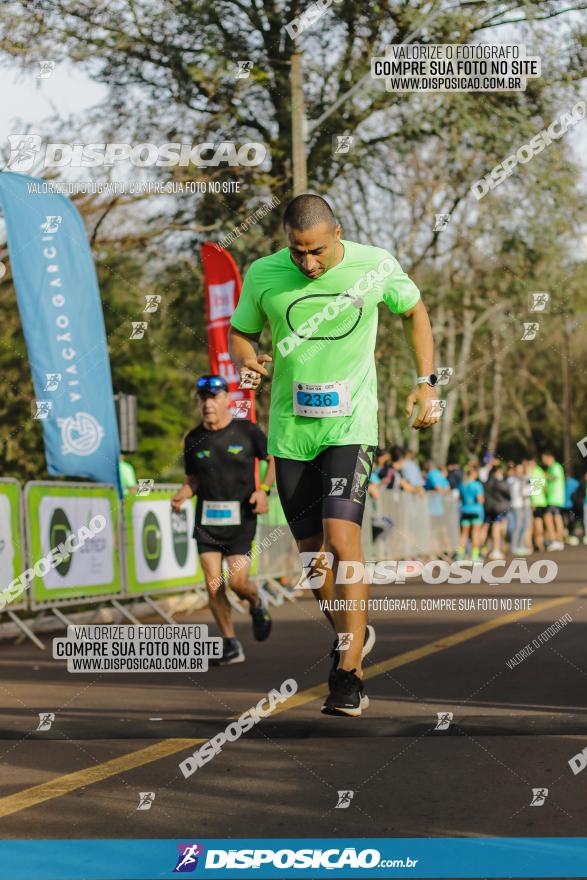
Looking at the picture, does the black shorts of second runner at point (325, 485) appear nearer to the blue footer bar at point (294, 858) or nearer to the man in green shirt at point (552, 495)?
the blue footer bar at point (294, 858)

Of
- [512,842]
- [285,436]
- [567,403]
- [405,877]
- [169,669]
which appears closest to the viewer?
[405,877]

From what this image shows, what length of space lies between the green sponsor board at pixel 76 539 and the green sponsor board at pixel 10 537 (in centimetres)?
Answer: 11

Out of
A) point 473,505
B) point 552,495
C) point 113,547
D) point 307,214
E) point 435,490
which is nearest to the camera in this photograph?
point 307,214

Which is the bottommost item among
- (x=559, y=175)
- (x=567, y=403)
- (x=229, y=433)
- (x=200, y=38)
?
(x=567, y=403)

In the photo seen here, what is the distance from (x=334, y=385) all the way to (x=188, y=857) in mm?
2320

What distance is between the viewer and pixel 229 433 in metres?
10.7

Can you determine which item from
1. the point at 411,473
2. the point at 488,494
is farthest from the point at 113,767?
the point at 488,494

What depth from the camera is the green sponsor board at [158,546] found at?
13.4 meters

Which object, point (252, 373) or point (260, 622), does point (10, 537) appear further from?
point (252, 373)

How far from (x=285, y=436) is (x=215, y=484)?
453 centimetres

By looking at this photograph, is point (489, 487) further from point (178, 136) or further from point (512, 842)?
point (512, 842)

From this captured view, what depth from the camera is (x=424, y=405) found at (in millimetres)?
5957

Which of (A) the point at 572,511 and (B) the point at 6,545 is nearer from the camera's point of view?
(B) the point at 6,545

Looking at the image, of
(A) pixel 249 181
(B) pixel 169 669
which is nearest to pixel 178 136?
(A) pixel 249 181
